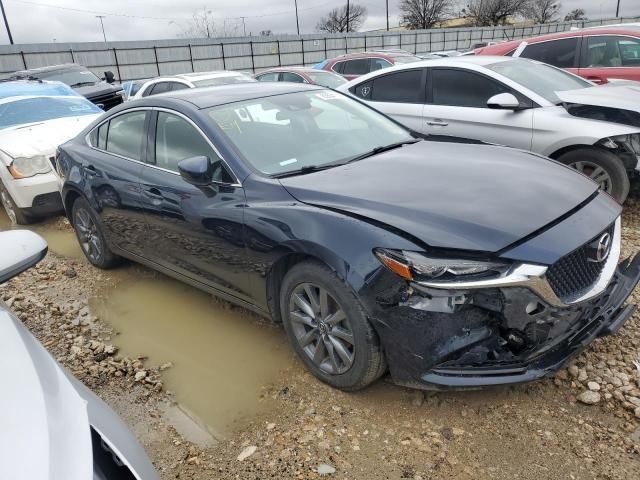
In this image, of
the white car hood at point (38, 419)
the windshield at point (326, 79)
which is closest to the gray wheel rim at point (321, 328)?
the white car hood at point (38, 419)

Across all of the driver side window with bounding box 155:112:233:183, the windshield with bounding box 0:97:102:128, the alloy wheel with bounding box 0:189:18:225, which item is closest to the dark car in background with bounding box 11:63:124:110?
the windshield with bounding box 0:97:102:128

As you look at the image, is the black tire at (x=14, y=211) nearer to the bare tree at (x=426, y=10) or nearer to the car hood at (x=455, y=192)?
the car hood at (x=455, y=192)

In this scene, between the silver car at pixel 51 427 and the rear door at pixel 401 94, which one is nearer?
the silver car at pixel 51 427

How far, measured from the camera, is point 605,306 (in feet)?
8.25

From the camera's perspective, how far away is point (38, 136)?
6.57 m

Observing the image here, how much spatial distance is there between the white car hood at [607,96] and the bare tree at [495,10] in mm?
57440

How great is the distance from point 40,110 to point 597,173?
734 cm

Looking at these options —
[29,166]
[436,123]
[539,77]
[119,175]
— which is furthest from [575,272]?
[29,166]

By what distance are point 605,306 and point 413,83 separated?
4258 mm

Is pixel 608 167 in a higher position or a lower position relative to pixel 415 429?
higher

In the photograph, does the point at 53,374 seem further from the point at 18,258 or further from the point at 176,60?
the point at 176,60

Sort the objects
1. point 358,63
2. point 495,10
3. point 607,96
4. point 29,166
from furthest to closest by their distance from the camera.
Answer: point 495,10
point 358,63
point 29,166
point 607,96

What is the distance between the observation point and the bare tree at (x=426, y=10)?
5828cm

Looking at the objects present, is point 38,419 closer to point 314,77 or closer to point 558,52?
point 558,52
